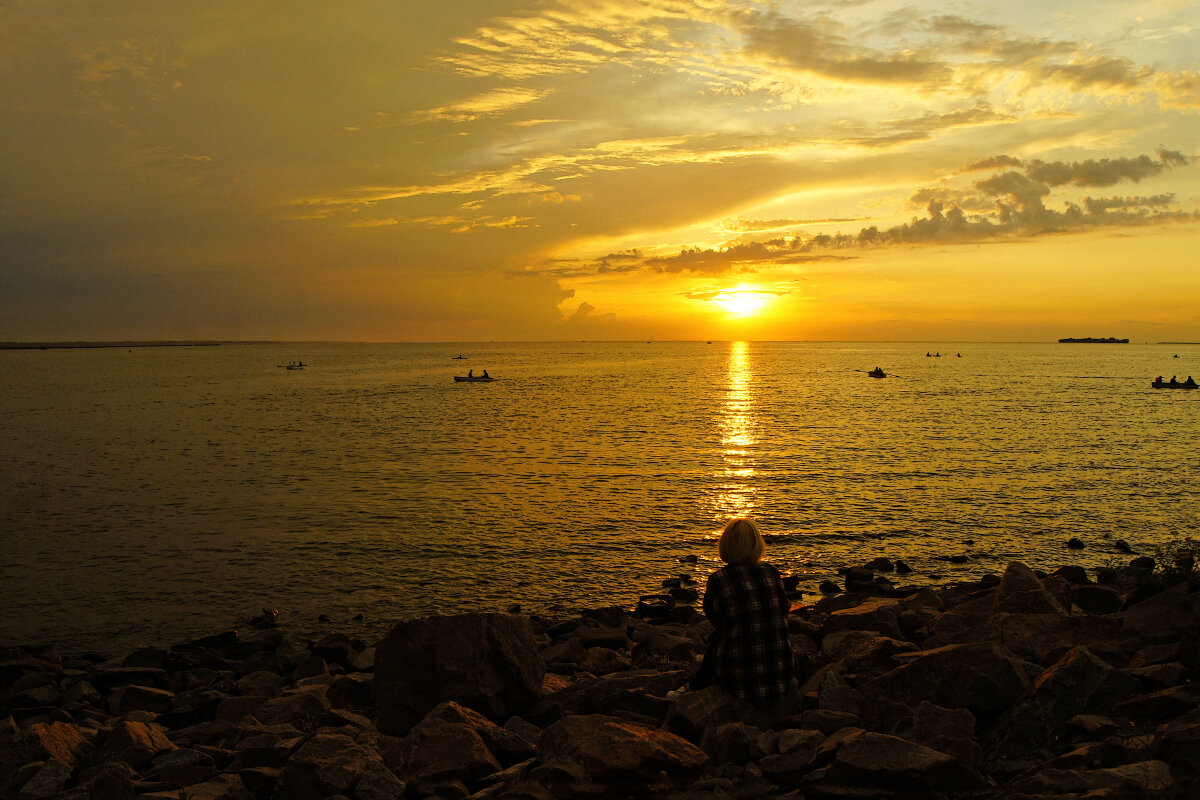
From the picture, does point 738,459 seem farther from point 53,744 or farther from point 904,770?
point 904,770

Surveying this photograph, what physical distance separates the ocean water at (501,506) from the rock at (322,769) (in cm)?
974

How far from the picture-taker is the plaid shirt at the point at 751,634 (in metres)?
8.16

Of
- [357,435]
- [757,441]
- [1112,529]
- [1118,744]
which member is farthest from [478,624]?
[357,435]

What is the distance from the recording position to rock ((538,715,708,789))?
22.7ft

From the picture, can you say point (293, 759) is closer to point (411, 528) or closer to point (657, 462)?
point (411, 528)

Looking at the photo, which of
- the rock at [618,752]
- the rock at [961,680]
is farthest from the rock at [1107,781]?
the rock at [618,752]

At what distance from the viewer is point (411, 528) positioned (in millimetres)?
26453

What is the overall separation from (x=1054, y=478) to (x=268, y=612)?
34.3 metres

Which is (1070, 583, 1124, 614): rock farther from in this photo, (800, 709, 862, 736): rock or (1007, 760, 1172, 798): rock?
(1007, 760, 1172, 798): rock

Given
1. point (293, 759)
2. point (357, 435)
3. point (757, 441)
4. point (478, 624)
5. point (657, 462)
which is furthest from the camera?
point (357, 435)

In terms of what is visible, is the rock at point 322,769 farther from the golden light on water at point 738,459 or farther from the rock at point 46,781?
the golden light on water at point 738,459

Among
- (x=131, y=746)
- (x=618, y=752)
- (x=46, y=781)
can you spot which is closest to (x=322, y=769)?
(x=618, y=752)

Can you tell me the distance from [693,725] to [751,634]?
1131 mm

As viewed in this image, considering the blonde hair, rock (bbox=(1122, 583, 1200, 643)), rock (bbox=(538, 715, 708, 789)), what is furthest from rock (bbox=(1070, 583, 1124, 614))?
rock (bbox=(538, 715, 708, 789))
